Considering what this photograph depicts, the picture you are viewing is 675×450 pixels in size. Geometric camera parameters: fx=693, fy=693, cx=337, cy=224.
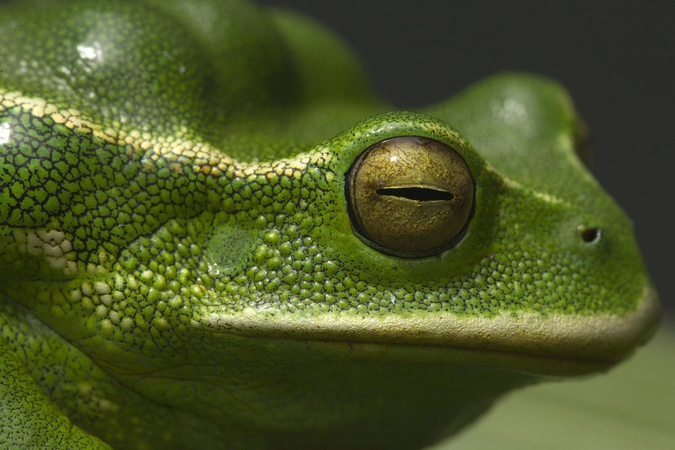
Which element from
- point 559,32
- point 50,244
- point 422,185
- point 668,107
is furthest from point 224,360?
point 668,107

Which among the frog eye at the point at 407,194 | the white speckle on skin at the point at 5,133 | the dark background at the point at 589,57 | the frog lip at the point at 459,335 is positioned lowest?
the dark background at the point at 589,57

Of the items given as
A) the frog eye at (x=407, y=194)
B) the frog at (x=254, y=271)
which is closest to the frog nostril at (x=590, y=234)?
the frog at (x=254, y=271)

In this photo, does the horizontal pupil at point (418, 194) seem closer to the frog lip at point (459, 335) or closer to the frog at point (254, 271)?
the frog at point (254, 271)

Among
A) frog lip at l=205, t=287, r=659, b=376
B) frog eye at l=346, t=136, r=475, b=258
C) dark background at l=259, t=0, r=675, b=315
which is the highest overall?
frog eye at l=346, t=136, r=475, b=258

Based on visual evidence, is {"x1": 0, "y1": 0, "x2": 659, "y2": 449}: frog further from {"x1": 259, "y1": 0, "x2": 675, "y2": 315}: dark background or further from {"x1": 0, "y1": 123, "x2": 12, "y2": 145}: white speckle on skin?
{"x1": 259, "y1": 0, "x2": 675, "y2": 315}: dark background

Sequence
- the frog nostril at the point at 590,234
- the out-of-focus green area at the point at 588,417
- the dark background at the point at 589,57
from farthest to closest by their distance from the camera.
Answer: the dark background at the point at 589,57
the out-of-focus green area at the point at 588,417
the frog nostril at the point at 590,234

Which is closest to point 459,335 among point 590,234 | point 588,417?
point 590,234

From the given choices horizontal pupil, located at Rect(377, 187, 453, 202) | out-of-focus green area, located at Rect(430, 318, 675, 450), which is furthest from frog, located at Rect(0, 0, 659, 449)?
out-of-focus green area, located at Rect(430, 318, 675, 450)
